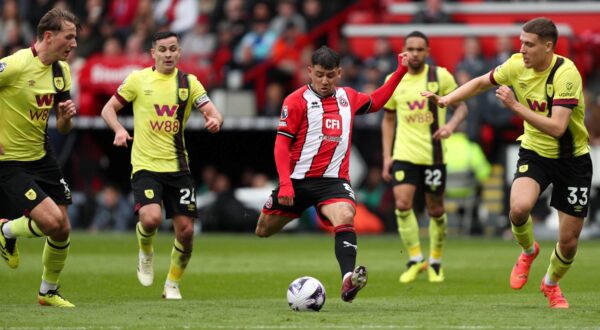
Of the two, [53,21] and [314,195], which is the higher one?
[53,21]

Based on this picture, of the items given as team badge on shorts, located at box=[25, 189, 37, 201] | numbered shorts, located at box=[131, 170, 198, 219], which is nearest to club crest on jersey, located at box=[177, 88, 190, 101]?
numbered shorts, located at box=[131, 170, 198, 219]

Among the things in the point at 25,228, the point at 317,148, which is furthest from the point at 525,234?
the point at 25,228

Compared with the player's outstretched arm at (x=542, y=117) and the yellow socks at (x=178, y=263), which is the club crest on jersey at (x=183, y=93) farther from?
the player's outstretched arm at (x=542, y=117)

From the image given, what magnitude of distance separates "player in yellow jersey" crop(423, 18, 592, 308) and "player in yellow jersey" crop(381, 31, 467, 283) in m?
3.26

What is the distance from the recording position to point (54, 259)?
10.8 m

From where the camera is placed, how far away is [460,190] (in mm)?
22344

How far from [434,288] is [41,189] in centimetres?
421

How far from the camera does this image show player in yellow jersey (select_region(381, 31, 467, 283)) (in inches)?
551

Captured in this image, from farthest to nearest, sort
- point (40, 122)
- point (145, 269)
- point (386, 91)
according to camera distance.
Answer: point (145, 269) < point (386, 91) < point (40, 122)

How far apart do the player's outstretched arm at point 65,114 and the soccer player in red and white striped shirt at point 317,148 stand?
1747mm

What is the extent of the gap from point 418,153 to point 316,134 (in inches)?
142

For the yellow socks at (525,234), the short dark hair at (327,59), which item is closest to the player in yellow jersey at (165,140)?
the short dark hair at (327,59)

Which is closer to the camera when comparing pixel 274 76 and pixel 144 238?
pixel 144 238

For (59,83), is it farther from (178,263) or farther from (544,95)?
(544,95)
